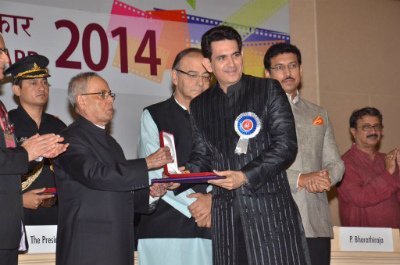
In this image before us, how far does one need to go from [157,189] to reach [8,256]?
34.9 inches

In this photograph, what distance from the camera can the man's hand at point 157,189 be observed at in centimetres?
379

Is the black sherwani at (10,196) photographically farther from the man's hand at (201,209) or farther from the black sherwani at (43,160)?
the man's hand at (201,209)

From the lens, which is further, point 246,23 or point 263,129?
point 246,23

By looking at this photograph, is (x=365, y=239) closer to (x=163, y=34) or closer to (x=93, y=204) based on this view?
(x=93, y=204)

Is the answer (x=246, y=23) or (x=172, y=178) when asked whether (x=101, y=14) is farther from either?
(x=172, y=178)

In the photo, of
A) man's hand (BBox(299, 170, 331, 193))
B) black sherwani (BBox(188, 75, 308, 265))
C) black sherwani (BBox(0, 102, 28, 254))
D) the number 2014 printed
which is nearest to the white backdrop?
the number 2014 printed

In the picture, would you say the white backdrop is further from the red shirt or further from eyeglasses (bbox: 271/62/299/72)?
eyeglasses (bbox: 271/62/299/72)

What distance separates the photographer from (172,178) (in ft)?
10.6

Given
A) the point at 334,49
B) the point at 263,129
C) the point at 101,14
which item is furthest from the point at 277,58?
the point at 334,49

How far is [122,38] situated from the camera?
19.6 feet

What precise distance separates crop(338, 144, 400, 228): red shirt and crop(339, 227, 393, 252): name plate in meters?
0.28

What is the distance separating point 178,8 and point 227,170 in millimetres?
3427

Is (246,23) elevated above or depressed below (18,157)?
above

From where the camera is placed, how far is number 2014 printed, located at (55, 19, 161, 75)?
5656 millimetres
